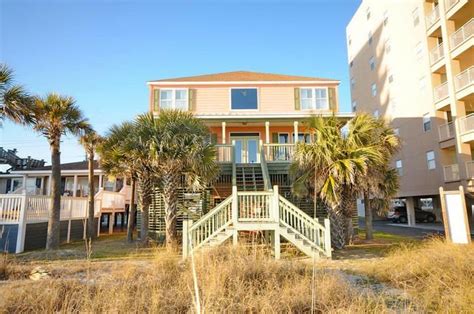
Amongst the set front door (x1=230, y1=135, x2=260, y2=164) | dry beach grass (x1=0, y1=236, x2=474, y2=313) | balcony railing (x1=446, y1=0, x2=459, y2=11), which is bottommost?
dry beach grass (x1=0, y1=236, x2=474, y2=313)

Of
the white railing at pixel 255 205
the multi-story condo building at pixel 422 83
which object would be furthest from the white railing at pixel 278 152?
the white railing at pixel 255 205

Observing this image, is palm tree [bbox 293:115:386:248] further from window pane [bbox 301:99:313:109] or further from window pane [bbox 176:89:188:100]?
window pane [bbox 176:89:188:100]

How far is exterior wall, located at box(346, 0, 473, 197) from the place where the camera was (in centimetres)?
2348

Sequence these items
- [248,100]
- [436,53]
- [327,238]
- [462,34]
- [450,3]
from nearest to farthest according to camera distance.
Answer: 1. [327,238]
2. [462,34]
3. [450,3]
4. [248,100]
5. [436,53]

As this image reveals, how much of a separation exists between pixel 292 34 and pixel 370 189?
944cm

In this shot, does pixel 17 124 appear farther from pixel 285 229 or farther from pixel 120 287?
pixel 285 229

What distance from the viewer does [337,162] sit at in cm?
1195

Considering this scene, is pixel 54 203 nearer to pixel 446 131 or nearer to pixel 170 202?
pixel 170 202

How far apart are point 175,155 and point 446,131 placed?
20.2m

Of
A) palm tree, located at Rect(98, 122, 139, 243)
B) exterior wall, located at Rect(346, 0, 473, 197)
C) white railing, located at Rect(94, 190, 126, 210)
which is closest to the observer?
palm tree, located at Rect(98, 122, 139, 243)

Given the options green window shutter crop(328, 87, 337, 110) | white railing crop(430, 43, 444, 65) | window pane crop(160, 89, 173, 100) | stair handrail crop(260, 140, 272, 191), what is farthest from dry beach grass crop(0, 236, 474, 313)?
white railing crop(430, 43, 444, 65)

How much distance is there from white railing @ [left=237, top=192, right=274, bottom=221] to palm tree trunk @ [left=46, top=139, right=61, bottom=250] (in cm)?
847

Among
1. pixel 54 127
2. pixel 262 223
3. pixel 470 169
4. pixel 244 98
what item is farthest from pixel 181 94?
pixel 470 169

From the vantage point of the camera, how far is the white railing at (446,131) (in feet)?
72.0
